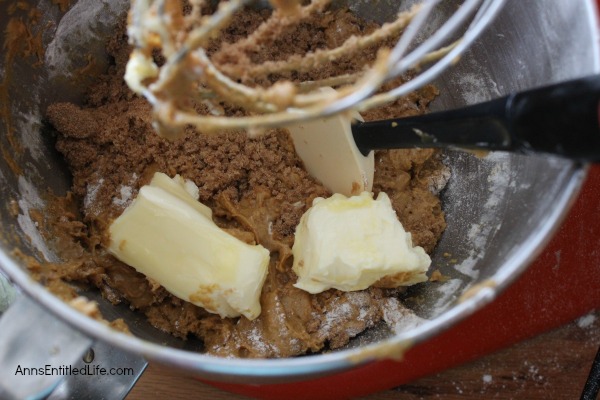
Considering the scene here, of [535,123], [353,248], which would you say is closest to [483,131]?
[535,123]

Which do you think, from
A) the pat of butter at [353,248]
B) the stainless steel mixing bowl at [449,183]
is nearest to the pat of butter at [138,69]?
the stainless steel mixing bowl at [449,183]

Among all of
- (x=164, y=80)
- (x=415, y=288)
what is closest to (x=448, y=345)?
(x=415, y=288)

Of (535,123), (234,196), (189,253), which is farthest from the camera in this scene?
(234,196)

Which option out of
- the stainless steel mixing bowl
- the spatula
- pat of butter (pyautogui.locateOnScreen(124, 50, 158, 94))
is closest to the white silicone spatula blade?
the spatula

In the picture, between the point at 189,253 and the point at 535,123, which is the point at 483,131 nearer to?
the point at 535,123

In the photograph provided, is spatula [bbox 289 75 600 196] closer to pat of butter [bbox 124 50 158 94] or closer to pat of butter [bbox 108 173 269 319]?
pat of butter [bbox 108 173 269 319]

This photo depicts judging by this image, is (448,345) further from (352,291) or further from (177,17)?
(177,17)
